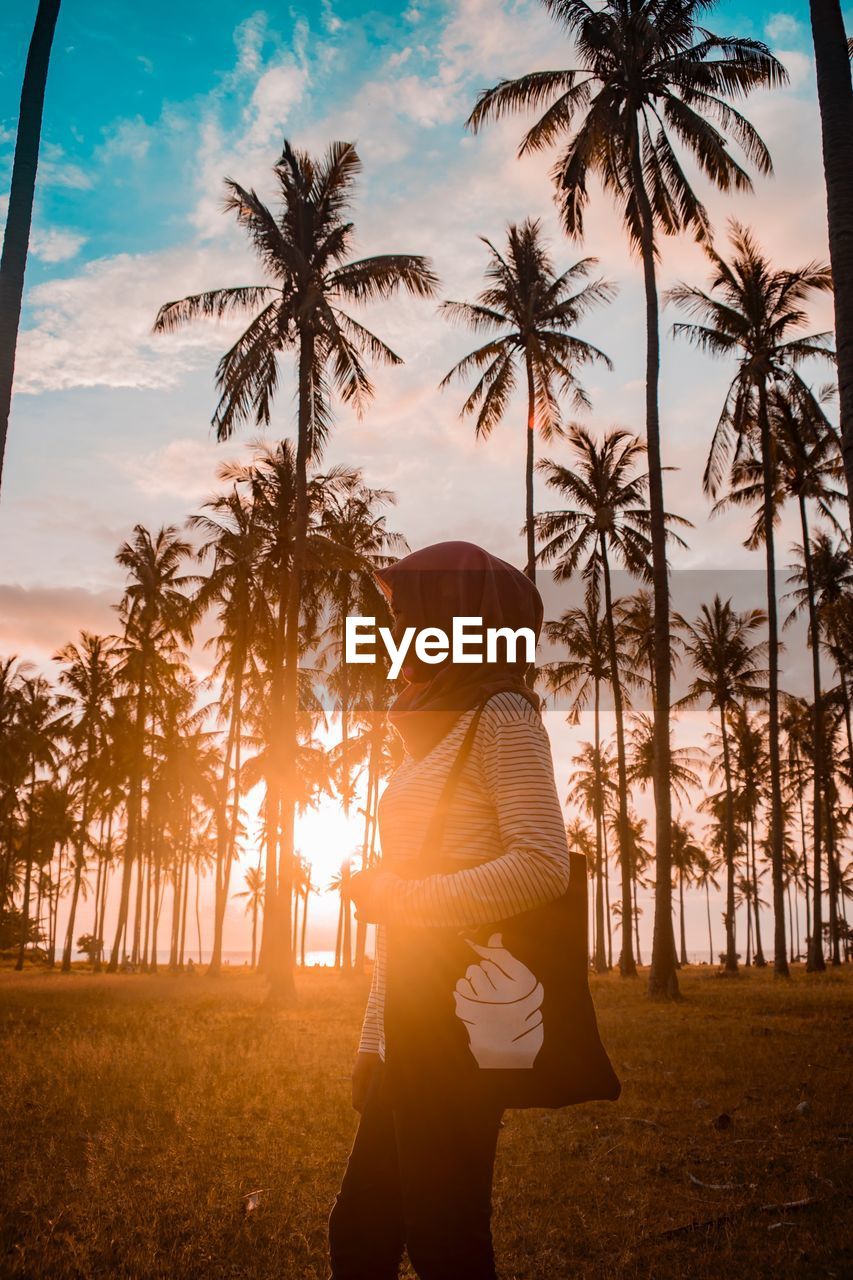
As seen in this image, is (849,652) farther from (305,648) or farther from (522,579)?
(522,579)

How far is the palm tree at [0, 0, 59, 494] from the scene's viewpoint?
6.53 meters

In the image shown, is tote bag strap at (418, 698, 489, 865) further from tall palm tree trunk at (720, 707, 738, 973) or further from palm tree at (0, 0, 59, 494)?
tall palm tree trunk at (720, 707, 738, 973)

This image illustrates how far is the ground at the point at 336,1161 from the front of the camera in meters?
4.41

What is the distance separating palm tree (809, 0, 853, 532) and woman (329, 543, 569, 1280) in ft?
13.8

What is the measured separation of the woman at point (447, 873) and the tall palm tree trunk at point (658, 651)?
48.7ft

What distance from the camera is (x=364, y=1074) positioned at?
2135 millimetres

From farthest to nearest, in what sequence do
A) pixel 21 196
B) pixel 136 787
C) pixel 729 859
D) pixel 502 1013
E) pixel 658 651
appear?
pixel 136 787
pixel 729 859
pixel 658 651
pixel 21 196
pixel 502 1013

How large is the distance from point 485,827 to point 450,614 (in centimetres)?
51

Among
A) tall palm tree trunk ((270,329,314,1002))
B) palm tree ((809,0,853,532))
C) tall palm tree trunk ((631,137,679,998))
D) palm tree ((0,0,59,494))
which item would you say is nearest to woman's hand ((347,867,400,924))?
palm tree ((809,0,853,532))

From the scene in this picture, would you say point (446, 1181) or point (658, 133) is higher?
point (658, 133)

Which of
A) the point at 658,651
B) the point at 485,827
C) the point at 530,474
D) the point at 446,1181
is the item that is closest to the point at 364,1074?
the point at 446,1181

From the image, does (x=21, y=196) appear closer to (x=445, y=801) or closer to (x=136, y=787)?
(x=445, y=801)

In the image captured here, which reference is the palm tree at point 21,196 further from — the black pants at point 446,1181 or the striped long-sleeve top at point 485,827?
the black pants at point 446,1181

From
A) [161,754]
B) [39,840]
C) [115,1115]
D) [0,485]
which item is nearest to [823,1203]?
[115,1115]
